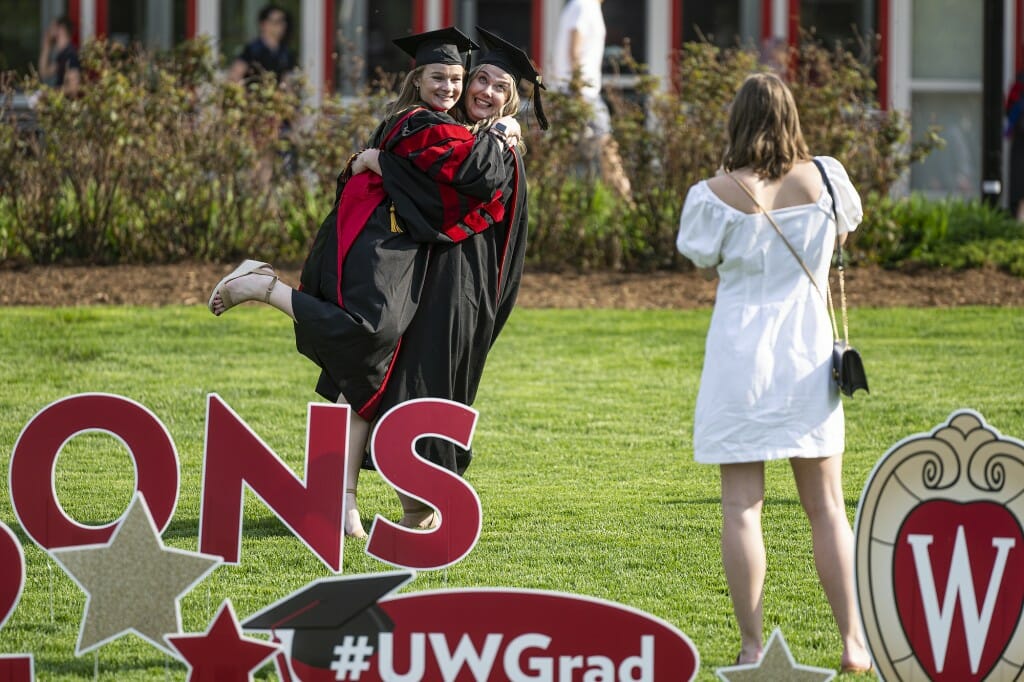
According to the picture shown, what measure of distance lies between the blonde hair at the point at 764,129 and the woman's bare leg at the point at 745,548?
74cm

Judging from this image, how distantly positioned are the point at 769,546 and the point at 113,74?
6.27 m

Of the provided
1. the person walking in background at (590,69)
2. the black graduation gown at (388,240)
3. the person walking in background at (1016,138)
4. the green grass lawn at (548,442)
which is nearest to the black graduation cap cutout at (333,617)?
the green grass lawn at (548,442)

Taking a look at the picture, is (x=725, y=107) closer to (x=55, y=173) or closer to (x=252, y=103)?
(x=252, y=103)

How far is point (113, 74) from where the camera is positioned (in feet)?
32.7

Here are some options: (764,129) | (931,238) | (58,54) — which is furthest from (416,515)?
(58,54)

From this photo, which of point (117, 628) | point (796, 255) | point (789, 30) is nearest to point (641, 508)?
point (796, 255)

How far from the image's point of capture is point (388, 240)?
5.10m

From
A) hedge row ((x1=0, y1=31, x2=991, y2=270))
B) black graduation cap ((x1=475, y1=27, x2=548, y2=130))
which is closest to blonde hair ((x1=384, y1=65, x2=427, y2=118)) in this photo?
black graduation cap ((x1=475, y1=27, x2=548, y2=130))

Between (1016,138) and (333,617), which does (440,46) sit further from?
(1016,138)

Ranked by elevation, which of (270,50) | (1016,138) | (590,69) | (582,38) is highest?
(270,50)

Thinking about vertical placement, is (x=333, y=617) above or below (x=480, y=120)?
below

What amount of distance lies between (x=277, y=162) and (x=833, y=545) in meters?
6.88

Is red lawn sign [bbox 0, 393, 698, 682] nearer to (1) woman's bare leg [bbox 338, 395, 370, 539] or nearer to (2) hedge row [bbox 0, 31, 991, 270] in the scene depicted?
(1) woman's bare leg [bbox 338, 395, 370, 539]

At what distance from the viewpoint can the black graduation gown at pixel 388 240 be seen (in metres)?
5.04
